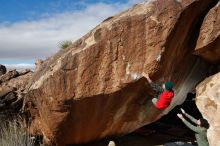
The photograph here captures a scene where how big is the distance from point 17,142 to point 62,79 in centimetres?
233

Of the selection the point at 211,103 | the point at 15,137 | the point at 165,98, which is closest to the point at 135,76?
the point at 165,98

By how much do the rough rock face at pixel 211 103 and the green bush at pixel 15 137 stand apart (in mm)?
4188

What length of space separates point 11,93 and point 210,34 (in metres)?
6.15

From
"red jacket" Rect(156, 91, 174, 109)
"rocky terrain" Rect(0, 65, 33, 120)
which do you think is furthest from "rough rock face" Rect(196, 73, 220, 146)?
"rocky terrain" Rect(0, 65, 33, 120)

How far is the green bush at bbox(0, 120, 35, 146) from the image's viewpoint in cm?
1002

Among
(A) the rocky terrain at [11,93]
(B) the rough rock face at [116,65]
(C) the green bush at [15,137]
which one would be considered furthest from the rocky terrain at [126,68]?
(A) the rocky terrain at [11,93]

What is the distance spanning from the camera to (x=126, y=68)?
8.77m

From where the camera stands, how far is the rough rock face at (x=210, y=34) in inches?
347

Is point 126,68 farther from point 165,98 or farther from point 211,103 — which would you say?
point 211,103

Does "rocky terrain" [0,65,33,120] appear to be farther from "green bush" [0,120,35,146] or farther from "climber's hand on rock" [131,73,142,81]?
"climber's hand on rock" [131,73,142,81]

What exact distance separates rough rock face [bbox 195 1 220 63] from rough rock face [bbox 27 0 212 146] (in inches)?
8.7

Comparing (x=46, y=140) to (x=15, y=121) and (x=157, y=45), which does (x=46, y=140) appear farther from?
(x=157, y=45)

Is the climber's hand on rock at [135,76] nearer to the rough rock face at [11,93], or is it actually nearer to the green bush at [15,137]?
the green bush at [15,137]

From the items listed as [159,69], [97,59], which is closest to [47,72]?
[97,59]
